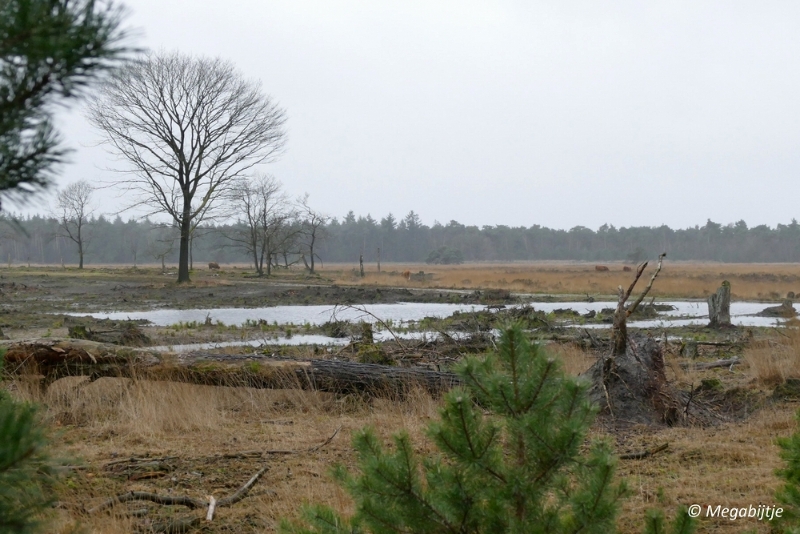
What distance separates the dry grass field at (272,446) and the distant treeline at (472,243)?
108m

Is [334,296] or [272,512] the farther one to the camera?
[334,296]

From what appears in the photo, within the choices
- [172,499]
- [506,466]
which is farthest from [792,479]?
[172,499]

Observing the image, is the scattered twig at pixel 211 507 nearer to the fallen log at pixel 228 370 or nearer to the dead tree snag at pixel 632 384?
the fallen log at pixel 228 370

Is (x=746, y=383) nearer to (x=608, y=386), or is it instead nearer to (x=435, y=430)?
(x=608, y=386)

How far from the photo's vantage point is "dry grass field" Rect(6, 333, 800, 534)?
440 cm

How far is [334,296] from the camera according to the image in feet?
97.6

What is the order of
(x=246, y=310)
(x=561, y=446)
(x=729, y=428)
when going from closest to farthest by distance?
1. (x=561, y=446)
2. (x=729, y=428)
3. (x=246, y=310)

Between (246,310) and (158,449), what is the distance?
18384 millimetres

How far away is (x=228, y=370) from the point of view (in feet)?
26.2

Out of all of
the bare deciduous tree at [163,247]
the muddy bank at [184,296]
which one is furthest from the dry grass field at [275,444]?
the bare deciduous tree at [163,247]

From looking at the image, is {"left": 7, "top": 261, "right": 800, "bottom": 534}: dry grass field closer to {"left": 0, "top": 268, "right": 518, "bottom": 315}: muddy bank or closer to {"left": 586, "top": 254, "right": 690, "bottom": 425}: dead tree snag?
{"left": 586, "top": 254, "right": 690, "bottom": 425}: dead tree snag

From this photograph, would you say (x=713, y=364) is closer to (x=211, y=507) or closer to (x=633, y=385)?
(x=633, y=385)

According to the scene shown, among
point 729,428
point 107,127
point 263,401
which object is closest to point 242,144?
point 107,127

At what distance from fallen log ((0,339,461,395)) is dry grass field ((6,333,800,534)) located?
0.15 meters
